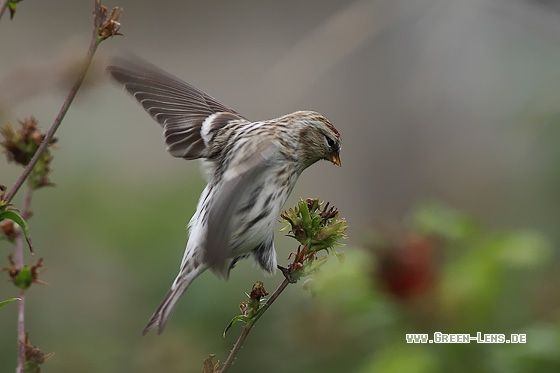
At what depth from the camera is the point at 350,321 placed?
2482mm

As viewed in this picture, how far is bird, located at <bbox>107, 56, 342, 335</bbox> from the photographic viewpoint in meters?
2.34

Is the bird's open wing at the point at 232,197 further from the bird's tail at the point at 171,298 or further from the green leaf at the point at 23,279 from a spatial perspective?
the green leaf at the point at 23,279

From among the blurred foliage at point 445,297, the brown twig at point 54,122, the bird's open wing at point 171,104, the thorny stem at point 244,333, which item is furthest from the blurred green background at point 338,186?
the thorny stem at point 244,333

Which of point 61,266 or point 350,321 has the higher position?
point 61,266

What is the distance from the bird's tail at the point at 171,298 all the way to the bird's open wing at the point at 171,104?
1.26 ft

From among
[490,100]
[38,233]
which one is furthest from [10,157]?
[490,100]

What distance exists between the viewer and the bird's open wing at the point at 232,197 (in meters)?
1.86

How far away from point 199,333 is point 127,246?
0.72m

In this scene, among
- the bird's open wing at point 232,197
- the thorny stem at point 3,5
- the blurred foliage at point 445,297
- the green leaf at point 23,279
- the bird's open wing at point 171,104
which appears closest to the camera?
the thorny stem at point 3,5

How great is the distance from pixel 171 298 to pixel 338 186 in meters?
5.00

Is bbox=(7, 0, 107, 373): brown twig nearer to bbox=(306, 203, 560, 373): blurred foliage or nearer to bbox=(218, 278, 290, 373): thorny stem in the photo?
bbox=(218, 278, 290, 373): thorny stem

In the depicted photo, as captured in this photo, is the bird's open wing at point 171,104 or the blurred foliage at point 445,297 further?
the bird's open wing at point 171,104

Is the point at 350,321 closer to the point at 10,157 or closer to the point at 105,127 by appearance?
the point at 10,157

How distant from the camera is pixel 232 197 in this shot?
6.70 feet
